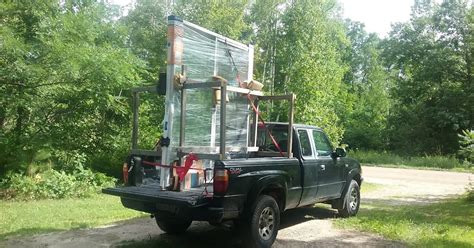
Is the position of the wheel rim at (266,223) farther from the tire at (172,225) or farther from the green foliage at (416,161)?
the green foliage at (416,161)

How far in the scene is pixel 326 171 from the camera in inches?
320

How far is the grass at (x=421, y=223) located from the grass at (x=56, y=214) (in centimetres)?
456

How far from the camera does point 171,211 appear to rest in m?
5.65

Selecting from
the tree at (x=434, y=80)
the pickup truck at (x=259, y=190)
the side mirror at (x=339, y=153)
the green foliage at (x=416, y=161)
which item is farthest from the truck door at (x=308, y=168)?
the tree at (x=434, y=80)

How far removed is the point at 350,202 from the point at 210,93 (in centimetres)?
417

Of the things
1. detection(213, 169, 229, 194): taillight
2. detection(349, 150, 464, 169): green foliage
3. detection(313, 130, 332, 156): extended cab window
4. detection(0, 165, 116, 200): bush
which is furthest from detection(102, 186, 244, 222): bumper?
detection(349, 150, 464, 169): green foliage

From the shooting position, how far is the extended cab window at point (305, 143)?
301 inches

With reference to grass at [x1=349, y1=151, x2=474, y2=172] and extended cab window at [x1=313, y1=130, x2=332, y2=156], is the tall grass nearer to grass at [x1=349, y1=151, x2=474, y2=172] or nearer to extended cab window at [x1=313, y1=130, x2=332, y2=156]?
grass at [x1=349, y1=151, x2=474, y2=172]

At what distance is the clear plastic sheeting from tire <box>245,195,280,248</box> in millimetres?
1318

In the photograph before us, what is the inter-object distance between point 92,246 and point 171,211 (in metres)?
1.61

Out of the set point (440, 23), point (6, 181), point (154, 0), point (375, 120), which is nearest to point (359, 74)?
point (375, 120)

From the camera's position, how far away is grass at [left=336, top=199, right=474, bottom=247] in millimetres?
7227

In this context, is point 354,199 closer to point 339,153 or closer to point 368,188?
point 339,153

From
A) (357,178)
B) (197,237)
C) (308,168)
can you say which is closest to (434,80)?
(357,178)
